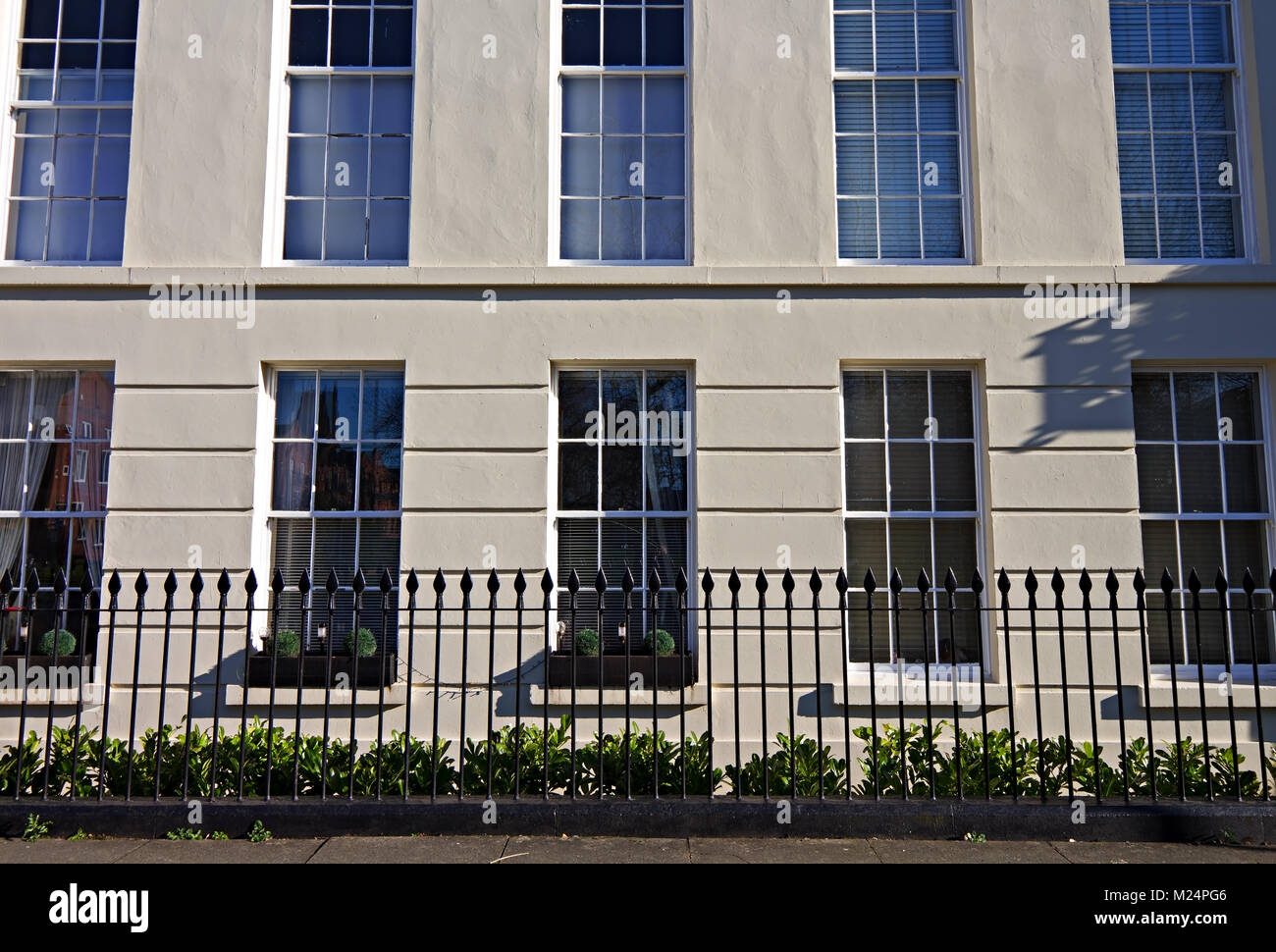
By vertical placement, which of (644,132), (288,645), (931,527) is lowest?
(288,645)

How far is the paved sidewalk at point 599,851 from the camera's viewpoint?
6586mm

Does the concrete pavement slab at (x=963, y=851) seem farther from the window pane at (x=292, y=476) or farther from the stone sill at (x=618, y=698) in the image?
the window pane at (x=292, y=476)

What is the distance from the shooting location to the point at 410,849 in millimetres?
6789

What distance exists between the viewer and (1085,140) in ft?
32.1

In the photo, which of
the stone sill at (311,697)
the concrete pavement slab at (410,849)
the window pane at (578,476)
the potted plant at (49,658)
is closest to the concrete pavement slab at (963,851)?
the concrete pavement slab at (410,849)

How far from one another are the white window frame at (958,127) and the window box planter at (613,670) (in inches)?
160

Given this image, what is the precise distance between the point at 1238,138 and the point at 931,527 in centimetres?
485

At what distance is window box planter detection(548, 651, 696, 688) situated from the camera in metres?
9.08

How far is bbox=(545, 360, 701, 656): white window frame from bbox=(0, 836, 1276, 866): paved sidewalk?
2.60 meters

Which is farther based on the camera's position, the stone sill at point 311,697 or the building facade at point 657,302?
the building facade at point 657,302

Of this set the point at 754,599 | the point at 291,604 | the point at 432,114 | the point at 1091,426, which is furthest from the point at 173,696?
the point at 1091,426

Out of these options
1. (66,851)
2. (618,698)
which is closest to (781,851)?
(618,698)

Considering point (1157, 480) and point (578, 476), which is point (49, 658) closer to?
point (578, 476)

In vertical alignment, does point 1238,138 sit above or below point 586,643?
above
